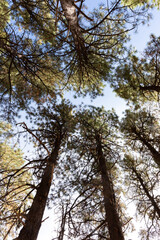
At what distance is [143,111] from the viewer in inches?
309

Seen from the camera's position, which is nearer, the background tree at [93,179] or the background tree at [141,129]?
the background tree at [93,179]

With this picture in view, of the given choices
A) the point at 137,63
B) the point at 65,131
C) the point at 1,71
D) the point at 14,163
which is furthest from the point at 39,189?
the point at 137,63

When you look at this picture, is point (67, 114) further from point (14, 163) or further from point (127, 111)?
point (14, 163)

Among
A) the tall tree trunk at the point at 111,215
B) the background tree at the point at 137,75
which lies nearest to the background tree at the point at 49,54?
the background tree at the point at 137,75

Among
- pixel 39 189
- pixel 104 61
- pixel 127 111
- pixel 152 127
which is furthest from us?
pixel 127 111

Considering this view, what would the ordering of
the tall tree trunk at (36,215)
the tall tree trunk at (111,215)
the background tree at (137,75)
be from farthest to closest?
the background tree at (137,75) → the tall tree trunk at (111,215) → the tall tree trunk at (36,215)

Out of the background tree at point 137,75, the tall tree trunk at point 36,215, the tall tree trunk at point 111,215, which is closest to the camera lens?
the tall tree trunk at point 36,215

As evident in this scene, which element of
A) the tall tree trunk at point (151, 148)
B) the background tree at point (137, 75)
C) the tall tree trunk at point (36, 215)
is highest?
the background tree at point (137, 75)

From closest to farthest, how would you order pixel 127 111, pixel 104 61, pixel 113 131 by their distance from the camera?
pixel 104 61 → pixel 113 131 → pixel 127 111

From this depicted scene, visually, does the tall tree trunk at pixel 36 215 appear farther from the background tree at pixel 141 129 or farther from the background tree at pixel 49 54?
the background tree at pixel 141 129

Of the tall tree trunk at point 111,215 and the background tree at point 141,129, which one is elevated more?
the background tree at point 141,129

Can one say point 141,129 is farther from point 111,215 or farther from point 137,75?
point 111,215

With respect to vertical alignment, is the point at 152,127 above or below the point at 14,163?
above

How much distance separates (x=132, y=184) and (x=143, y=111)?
4.40 meters
